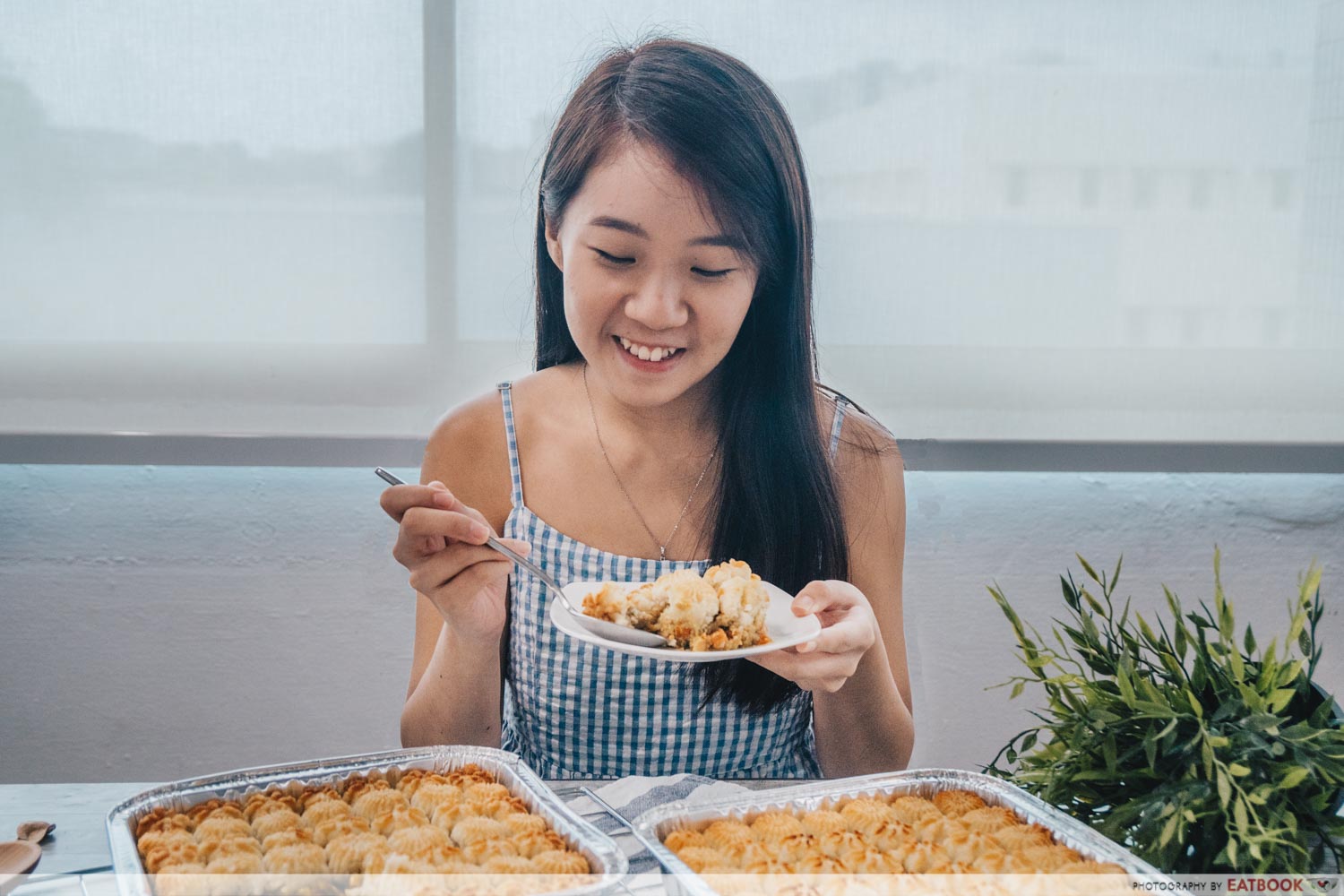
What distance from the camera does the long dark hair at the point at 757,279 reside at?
1177 mm

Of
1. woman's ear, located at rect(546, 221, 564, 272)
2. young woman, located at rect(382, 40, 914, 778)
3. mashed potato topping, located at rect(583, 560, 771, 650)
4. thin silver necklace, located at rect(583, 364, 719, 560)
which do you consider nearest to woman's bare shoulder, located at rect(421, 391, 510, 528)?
young woman, located at rect(382, 40, 914, 778)

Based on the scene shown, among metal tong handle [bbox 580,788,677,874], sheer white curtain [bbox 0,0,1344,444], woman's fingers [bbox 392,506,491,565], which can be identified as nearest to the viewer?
metal tong handle [bbox 580,788,677,874]

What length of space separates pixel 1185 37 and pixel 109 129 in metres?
1.90

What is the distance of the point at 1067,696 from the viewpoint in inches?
31.9

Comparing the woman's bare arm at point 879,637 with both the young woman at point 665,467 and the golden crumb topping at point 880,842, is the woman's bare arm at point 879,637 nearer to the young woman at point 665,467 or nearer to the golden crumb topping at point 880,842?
the young woman at point 665,467

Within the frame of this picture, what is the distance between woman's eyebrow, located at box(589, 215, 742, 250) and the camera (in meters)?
1.15

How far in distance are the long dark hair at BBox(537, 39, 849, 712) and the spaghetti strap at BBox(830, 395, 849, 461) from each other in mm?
27

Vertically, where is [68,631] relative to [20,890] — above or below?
below

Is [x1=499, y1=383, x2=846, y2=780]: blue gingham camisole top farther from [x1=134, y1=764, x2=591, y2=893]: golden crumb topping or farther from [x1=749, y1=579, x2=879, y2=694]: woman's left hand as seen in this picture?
[x1=134, y1=764, x2=591, y2=893]: golden crumb topping

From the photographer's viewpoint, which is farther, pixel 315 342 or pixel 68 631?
pixel 68 631

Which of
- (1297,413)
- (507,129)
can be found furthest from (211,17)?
(1297,413)

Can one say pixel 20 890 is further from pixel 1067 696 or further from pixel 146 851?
pixel 1067 696

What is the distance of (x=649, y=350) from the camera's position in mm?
1195

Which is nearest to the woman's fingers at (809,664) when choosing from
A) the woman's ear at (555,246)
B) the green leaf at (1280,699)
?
the green leaf at (1280,699)
